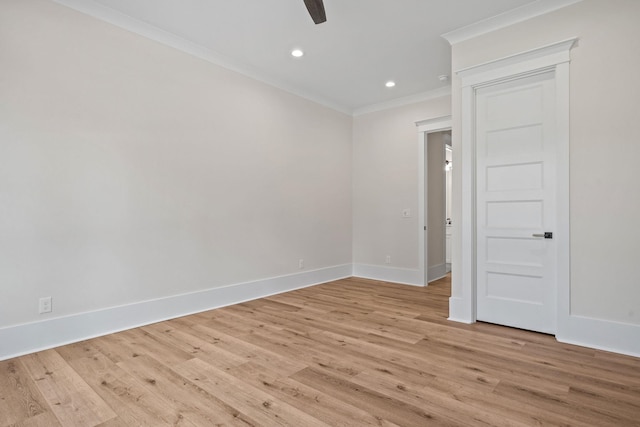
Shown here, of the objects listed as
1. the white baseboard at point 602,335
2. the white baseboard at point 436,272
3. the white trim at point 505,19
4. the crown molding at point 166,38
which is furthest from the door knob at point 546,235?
the crown molding at point 166,38

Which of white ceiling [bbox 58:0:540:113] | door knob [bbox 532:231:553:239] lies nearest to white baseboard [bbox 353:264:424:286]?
door knob [bbox 532:231:553:239]

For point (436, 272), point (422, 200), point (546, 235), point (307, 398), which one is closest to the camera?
point (307, 398)

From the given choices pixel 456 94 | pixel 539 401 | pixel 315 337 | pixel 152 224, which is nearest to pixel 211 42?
pixel 152 224

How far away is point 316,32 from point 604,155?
2.79 m

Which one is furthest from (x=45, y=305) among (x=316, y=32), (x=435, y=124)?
(x=435, y=124)

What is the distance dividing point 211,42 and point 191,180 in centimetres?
150

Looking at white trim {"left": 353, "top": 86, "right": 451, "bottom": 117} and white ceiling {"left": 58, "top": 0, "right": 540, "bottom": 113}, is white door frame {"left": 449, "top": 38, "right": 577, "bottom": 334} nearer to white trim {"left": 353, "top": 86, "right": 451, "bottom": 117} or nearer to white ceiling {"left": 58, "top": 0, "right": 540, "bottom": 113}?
white ceiling {"left": 58, "top": 0, "right": 540, "bottom": 113}

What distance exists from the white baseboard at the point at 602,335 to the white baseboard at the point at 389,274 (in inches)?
94.6

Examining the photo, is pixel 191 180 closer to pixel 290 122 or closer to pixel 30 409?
pixel 290 122

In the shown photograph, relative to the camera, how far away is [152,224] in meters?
3.37

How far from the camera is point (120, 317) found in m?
3.11

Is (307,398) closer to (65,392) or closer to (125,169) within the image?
(65,392)

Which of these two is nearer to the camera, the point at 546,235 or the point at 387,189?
the point at 546,235

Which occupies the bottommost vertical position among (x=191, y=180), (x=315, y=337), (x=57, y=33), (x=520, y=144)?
(x=315, y=337)
